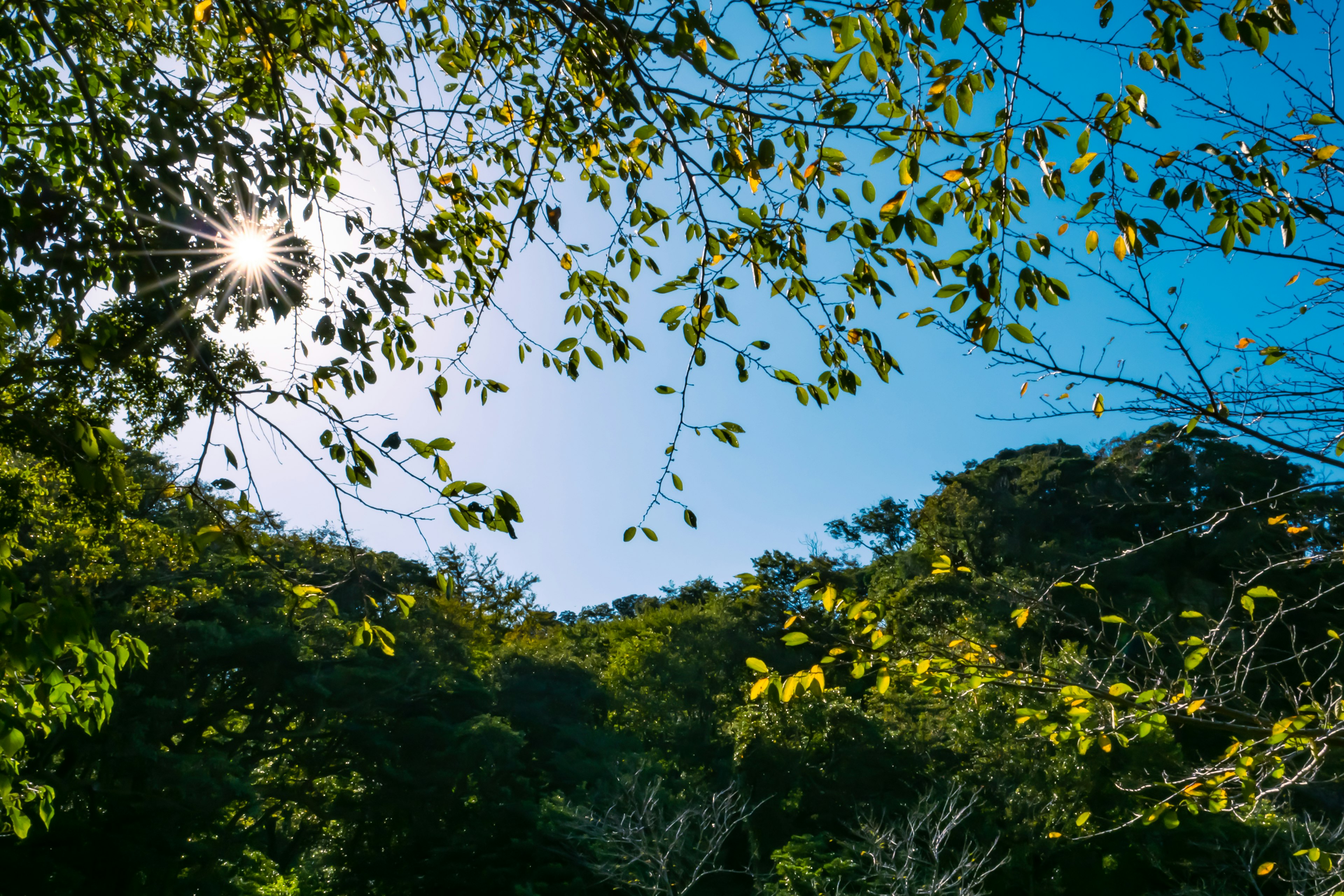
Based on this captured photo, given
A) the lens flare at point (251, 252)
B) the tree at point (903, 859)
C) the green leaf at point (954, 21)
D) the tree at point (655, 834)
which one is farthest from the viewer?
the tree at point (655, 834)

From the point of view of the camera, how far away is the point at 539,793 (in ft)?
50.0

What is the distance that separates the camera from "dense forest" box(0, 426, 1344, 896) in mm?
11422

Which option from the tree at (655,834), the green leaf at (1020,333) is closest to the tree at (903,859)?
the tree at (655,834)

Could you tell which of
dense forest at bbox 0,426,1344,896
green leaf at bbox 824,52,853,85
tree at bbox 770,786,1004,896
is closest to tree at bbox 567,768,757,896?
dense forest at bbox 0,426,1344,896

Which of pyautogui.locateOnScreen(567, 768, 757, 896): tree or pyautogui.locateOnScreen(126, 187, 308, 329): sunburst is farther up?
pyautogui.locateOnScreen(126, 187, 308, 329): sunburst

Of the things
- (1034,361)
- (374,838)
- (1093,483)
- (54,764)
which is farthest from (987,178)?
(1093,483)

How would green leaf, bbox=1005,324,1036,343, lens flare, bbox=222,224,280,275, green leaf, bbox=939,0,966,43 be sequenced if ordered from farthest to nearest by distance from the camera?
lens flare, bbox=222,224,280,275, green leaf, bbox=1005,324,1036,343, green leaf, bbox=939,0,966,43

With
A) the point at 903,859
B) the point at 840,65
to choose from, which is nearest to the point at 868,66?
the point at 840,65

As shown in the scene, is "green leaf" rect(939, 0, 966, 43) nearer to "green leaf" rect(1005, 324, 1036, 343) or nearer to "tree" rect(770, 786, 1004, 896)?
"green leaf" rect(1005, 324, 1036, 343)

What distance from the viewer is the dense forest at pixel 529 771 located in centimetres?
1142

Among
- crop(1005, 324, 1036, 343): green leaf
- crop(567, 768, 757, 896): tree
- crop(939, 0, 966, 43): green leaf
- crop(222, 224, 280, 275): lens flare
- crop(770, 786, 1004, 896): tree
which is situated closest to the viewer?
crop(939, 0, 966, 43): green leaf

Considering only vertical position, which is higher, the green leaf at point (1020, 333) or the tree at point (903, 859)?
the green leaf at point (1020, 333)

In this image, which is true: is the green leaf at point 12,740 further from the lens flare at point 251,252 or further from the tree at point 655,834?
the tree at point 655,834

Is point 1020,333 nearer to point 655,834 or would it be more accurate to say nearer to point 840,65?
point 840,65
